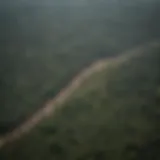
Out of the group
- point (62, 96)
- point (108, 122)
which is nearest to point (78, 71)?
point (62, 96)

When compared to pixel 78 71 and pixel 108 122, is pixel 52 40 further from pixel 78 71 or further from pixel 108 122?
pixel 108 122

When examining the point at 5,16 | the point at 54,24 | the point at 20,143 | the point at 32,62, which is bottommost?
the point at 20,143

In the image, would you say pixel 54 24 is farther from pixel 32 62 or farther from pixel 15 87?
pixel 15 87

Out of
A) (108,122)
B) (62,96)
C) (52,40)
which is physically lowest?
(108,122)

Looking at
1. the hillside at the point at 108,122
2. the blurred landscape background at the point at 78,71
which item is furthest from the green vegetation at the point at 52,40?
the hillside at the point at 108,122

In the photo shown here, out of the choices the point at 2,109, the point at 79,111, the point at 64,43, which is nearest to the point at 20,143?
the point at 2,109

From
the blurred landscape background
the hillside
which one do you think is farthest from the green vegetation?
the hillside
